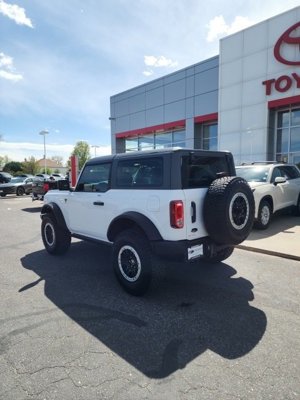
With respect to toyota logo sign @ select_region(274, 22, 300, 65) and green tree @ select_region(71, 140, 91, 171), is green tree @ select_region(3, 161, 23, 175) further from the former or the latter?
toyota logo sign @ select_region(274, 22, 300, 65)

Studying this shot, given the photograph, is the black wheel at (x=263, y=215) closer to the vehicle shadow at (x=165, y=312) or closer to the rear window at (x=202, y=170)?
the vehicle shadow at (x=165, y=312)

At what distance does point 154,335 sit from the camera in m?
3.03

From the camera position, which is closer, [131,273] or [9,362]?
[9,362]

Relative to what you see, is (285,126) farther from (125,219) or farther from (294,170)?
(125,219)

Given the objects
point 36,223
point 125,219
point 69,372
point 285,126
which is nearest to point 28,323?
point 69,372

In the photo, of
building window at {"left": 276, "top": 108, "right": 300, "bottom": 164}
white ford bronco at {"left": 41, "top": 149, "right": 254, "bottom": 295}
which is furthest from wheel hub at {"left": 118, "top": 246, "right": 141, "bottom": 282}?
building window at {"left": 276, "top": 108, "right": 300, "bottom": 164}

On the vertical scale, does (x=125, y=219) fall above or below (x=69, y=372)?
above

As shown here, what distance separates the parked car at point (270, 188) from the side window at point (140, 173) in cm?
424

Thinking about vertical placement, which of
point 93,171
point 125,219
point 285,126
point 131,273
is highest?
point 285,126

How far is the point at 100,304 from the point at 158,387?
159cm

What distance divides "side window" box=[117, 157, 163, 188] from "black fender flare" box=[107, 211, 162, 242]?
434mm

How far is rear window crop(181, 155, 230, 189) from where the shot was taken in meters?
3.74

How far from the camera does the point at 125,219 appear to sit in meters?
4.11

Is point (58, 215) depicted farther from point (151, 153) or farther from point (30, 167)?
point (30, 167)
